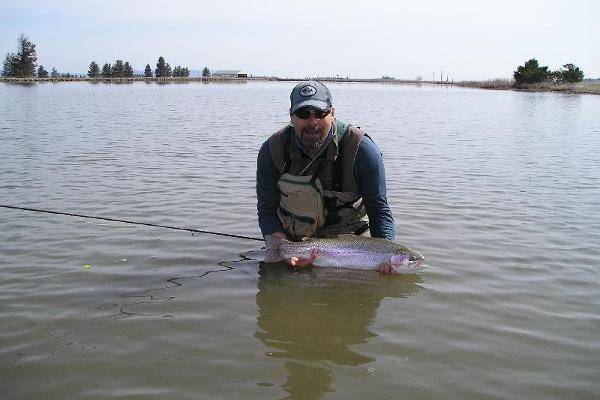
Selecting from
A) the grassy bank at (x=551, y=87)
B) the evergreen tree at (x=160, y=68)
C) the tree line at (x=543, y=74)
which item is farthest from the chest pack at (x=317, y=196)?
the evergreen tree at (x=160, y=68)

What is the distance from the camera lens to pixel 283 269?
6348 millimetres

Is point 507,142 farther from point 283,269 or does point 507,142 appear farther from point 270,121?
point 283,269

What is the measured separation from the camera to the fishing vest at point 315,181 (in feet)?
19.1

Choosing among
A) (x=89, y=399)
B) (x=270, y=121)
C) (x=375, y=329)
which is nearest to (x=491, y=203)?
(x=375, y=329)

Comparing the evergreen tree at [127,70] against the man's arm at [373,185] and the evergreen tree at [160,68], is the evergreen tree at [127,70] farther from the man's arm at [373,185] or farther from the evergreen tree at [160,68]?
the man's arm at [373,185]

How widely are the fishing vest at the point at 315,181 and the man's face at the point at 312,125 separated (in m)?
0.16

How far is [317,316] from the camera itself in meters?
5.16

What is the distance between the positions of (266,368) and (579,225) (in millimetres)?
6709

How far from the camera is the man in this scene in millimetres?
5578

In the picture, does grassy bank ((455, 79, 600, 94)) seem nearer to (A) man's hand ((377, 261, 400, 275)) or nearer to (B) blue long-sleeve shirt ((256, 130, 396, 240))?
(B) blue long-sleeve shirt ((256, 130, 396, 240))

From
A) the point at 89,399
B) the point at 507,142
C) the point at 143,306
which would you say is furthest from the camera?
the point at 507,142

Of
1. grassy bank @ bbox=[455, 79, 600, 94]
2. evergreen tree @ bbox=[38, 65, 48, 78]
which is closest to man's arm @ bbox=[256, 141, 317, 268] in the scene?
grassy bank @ bbox=[455, 79, 600, 94]

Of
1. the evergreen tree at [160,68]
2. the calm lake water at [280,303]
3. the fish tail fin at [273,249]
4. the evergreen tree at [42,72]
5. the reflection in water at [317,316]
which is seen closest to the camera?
the calm lake water at [280,303]

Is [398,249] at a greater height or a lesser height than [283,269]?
greater
